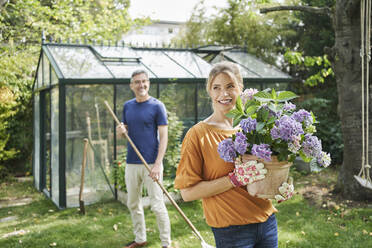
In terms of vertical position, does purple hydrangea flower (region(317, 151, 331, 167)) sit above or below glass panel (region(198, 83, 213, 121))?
below

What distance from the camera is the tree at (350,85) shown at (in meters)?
5.21

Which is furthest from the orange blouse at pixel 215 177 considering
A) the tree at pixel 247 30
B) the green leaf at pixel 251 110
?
the tree at pixel 247 30

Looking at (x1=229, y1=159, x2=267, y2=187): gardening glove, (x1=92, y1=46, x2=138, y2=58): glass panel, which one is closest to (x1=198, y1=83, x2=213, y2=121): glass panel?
(x1=92, y1=46, x2=138, y2=58): glass panel

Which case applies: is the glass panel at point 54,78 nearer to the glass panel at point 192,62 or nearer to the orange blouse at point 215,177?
the glass panel at point 192,62

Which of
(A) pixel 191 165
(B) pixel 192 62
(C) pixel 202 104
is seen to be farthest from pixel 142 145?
(B) pixel 192 62

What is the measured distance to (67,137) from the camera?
587 centimetres

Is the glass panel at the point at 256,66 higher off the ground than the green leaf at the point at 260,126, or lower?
higher

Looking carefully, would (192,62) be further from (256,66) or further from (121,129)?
(121,129)

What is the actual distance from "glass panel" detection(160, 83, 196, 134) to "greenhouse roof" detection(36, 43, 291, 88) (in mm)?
198

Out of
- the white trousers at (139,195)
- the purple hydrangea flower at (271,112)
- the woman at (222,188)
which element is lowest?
the white trousers at (139,195)

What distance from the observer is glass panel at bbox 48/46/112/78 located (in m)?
5.78

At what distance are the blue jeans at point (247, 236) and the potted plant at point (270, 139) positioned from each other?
0.76 feet

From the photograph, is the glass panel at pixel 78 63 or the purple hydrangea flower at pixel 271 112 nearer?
the purple hydrangea flower at pixel 271 112

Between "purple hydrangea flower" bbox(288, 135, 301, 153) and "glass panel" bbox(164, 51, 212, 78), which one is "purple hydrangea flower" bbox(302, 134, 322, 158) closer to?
"purple hydrangea flower" bbox(288, 135, 301, 153)
